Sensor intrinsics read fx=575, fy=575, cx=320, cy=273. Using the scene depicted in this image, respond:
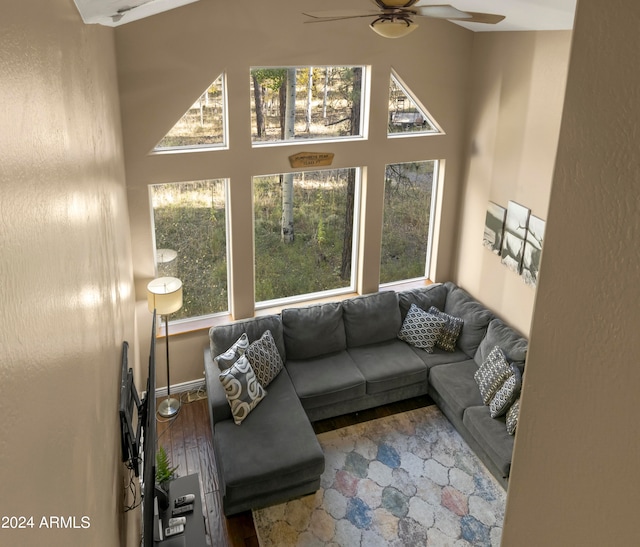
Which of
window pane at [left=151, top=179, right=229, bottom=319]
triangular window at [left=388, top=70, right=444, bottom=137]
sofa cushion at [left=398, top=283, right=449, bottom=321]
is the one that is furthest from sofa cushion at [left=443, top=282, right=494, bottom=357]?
window pane at [left=151, top=179, right=229, bottom=319]

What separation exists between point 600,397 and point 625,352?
3.9 inches

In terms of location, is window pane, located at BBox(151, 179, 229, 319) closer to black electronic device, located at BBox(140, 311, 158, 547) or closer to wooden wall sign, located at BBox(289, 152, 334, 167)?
wooden wall sign, located at BBox(289, 152, 334, 167)

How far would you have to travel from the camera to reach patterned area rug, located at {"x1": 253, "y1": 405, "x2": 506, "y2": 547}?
4.22m

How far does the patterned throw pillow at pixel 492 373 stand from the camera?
5.00 meters

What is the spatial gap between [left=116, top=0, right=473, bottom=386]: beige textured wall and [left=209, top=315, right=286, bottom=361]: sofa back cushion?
34 cm

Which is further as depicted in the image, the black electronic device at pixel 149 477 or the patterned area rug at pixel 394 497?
the patterned area rug at pixel 394 497

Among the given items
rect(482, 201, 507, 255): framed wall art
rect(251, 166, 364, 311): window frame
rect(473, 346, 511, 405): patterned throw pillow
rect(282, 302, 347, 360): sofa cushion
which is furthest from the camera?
rect(251, 166, 364, 311): window frame

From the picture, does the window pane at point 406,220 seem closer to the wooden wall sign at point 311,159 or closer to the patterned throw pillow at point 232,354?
the wooden wall sign at point 311,159

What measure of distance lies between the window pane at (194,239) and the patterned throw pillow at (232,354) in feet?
2.37

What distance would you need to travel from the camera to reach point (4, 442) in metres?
0.86

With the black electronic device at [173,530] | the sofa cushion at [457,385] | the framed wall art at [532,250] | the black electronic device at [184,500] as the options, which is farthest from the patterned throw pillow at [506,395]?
the black electronic device at [173,530]

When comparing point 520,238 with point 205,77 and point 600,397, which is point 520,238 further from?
point 600,397

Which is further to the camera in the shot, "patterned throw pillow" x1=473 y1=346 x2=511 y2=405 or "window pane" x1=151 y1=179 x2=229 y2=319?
"window pane" x1=151 y1=179 x2=229 y2=319

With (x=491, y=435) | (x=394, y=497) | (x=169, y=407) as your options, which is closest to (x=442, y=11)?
(x=491, y=435)
